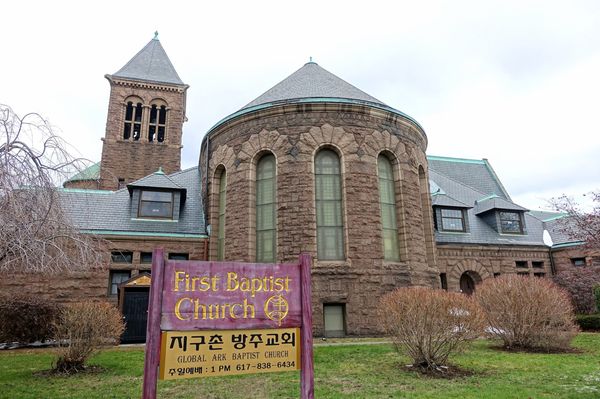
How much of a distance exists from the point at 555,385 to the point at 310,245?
29.2 feet

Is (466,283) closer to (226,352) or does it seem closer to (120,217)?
(120,217)

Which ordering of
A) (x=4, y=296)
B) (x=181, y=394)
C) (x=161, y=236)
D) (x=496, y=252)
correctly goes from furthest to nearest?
(x=496, y=252), (x=161, y=236), (x=4, y=296), (x=181, y=394)

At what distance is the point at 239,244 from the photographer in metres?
15.8

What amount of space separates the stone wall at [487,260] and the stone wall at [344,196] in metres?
3.73

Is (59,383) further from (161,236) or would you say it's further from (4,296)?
(161,236)

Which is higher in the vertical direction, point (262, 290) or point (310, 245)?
point (310, 245)

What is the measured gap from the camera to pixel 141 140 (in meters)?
33.8

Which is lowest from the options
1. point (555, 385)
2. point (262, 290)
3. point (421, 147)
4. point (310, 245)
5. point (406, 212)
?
point (555, 385)

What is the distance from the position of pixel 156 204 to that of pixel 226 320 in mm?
14953

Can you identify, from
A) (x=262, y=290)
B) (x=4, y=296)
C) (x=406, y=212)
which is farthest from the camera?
(x=406, y=212)

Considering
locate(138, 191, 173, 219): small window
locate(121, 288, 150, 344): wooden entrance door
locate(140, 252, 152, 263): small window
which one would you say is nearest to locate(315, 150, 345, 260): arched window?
locate(121, 288, 150, 344): wooden entrance door

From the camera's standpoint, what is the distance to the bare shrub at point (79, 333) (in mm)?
8820

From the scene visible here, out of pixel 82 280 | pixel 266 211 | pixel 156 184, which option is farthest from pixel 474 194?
pixel 82 280

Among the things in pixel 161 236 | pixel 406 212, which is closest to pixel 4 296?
pixel 161 236
